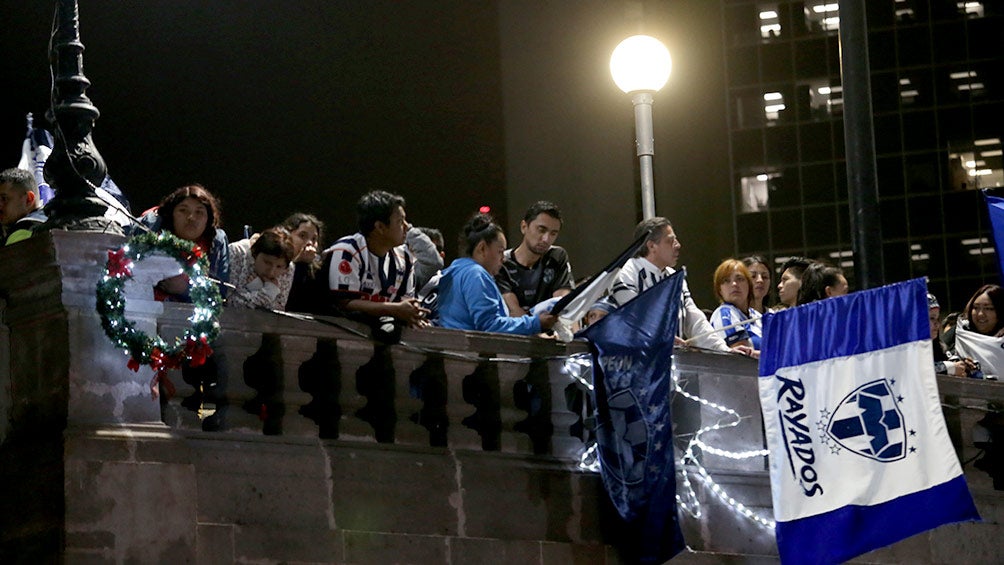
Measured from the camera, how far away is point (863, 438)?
11961 mm

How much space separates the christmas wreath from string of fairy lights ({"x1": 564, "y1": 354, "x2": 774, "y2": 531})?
8.92 feet

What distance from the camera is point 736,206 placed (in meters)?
62.4

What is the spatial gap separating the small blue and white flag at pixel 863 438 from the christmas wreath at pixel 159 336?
386 centimetres

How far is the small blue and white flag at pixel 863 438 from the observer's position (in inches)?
468

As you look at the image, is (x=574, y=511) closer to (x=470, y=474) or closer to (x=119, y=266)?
(x=470, y=474)

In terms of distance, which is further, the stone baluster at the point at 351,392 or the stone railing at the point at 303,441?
the stone baluster at the point at 351,392

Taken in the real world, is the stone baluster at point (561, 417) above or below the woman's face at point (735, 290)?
below

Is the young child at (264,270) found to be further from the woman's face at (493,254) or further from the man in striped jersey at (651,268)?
the man in striped jersey at (651,268)

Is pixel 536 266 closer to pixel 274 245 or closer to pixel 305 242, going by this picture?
pixel 305 242

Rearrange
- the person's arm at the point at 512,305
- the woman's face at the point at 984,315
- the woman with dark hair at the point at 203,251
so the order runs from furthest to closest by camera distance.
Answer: the woman's face at the point at 984,315
the person's arm at the point at 512,305
the woman with dark hair at the point at 203,251

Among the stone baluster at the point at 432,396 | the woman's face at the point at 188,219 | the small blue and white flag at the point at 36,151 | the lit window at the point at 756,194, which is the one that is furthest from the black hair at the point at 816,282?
the lit window at the point at 756,194

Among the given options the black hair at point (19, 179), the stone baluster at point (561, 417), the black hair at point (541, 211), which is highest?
the black hair at point (19, 179)

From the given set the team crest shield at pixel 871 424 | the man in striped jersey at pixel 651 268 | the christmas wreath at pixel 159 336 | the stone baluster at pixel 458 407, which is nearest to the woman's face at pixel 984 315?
the man in striped jersey at pixel 651 268

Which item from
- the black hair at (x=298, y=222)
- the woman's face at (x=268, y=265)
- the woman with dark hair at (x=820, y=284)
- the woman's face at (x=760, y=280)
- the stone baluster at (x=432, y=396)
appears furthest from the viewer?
the woman's face at (x=760, y=280)
